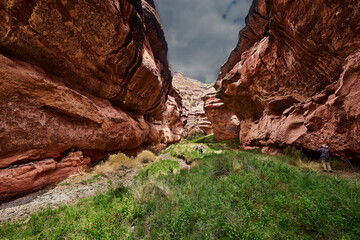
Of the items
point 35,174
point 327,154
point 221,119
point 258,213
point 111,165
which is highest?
point 221,119

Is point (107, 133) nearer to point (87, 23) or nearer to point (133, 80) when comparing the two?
point (133, 80)

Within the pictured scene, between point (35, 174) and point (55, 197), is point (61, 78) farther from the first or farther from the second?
point (55, 197)

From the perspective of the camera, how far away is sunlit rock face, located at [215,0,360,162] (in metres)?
5.11

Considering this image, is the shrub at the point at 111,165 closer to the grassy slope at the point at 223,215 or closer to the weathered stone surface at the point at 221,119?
the grassy slope at the point at 223,215

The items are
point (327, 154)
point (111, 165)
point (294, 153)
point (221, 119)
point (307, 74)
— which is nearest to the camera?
point (327, 154)

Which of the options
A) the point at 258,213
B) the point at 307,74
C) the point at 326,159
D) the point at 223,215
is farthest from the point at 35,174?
the point at 307,74

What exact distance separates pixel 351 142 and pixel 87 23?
14.7m

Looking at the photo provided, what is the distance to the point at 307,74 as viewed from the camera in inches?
297

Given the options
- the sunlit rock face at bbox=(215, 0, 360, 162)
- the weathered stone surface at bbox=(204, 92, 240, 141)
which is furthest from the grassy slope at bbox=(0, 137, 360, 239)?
the weathered stone surface at bbox=(204, 92, 240, 141)

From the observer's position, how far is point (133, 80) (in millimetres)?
10641

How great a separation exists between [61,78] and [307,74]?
15637 mm

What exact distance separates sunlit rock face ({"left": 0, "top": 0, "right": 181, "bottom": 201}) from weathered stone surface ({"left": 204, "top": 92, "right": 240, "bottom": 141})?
1694 cm

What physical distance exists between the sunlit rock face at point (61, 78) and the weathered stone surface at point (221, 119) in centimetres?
1694

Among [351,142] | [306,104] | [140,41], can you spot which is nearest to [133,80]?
[140,41]
